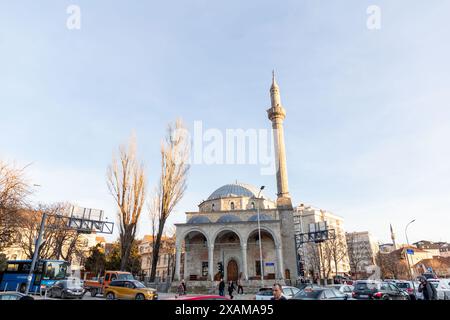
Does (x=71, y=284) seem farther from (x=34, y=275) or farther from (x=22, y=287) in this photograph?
(x=22, y=287)

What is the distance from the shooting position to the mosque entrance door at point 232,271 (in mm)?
32594

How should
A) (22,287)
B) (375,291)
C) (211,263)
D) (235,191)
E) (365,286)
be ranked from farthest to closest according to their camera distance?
(235,191) → (211,263) → (22,287) → (365,286) → (375,291)

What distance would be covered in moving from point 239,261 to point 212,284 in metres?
5.70

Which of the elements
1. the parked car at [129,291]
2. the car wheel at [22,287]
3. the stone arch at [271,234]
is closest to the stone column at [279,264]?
the stone arch at [271,234]

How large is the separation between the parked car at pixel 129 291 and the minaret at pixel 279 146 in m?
22.1

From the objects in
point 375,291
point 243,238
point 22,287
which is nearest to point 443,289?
point 375,291

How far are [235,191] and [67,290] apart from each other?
27.0 meters

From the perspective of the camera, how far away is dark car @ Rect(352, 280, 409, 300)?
13789 millimetres

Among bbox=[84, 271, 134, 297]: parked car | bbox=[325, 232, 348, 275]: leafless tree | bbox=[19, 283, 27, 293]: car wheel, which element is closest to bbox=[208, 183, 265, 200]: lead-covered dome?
bbox=[325, 232, 348, 275]: leafless tree

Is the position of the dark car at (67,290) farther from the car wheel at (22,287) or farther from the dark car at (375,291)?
the dark car at (375,291)

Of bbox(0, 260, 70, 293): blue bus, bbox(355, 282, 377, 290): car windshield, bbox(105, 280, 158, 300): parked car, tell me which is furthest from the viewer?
bbox(0, 260, 70, 293): blue bus

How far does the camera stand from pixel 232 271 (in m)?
32.9

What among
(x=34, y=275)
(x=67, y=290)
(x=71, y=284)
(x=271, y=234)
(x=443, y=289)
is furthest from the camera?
(x=271, y=234)

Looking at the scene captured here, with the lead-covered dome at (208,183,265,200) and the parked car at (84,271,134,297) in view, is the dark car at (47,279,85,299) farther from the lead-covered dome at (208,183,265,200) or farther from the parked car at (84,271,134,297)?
the lead-covered dome at (208,183,265,200)
